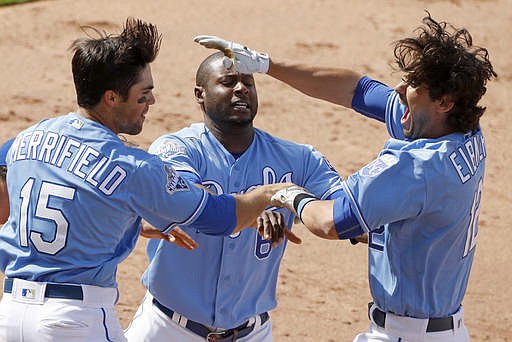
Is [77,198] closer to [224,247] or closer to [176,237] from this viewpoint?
[176,237]

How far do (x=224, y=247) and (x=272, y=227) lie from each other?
415mm

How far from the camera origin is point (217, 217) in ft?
16.2

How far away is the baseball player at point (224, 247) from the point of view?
18.2 ft

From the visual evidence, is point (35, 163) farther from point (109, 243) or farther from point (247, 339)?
point (247, 339)

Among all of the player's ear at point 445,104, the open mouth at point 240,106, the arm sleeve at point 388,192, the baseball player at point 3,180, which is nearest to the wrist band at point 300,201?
the arm sleeve at point 388,192

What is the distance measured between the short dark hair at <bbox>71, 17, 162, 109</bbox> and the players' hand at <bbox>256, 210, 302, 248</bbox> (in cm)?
93

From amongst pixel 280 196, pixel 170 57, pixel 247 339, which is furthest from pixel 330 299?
pixel 170 57

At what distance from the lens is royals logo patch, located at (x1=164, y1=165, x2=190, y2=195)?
479 centimetres

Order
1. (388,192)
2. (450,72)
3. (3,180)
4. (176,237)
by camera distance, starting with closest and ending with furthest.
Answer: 1. (388,192)
2. (450,72)
3. (3,180)
4. (176,237)

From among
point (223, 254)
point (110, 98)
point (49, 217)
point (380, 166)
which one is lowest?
point (223, 254)

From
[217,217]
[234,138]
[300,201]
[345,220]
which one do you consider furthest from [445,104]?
[234,138]

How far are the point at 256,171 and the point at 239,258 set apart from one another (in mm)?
470

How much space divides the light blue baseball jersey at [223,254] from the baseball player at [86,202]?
0.63m

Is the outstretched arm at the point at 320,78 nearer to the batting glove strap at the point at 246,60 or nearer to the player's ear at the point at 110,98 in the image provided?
the batting glove strap at the point at 246,60
